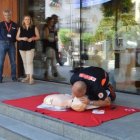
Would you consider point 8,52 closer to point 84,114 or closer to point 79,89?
point 79,89

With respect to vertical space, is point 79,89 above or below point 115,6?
below

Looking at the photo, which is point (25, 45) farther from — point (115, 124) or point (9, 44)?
point (115, 124)

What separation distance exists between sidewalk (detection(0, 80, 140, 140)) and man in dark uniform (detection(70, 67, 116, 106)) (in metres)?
0.51

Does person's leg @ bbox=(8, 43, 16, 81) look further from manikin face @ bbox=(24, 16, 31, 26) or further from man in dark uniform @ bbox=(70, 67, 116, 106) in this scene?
man in dark uniform @ bbox=(70, 67, 116, 106)

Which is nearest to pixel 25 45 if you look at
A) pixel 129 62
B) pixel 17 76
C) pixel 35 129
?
pixel 17 76

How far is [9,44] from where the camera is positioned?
349 inches

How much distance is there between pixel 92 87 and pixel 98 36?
2.86 m

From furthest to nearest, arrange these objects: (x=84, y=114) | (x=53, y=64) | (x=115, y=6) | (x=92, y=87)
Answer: (x=53, y=64), (x=115, y=6), (x=92, y=87), (x=84, y=114)

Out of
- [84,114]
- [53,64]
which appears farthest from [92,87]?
[53,64]

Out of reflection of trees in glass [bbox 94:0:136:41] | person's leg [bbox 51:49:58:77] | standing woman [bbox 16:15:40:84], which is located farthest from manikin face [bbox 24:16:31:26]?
reflection of trees in glass [bbox 94:0:136:41]

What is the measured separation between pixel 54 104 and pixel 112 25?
276 centimetres

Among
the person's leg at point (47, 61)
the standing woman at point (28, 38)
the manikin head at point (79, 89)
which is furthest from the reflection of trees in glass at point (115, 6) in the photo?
the manikin head at point (79, 89)

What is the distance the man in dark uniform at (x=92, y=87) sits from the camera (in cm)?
554

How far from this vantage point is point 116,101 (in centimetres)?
657
